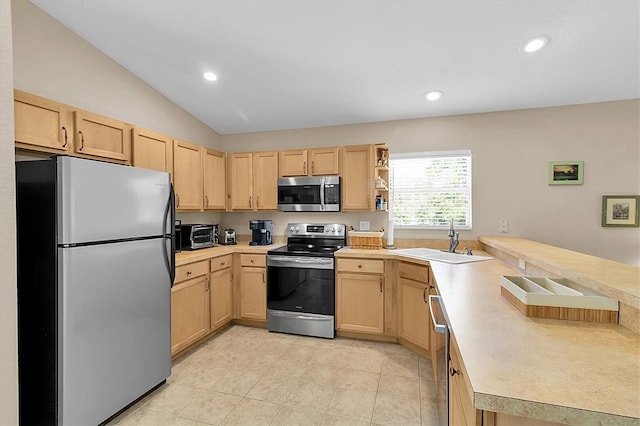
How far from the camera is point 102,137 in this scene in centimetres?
235

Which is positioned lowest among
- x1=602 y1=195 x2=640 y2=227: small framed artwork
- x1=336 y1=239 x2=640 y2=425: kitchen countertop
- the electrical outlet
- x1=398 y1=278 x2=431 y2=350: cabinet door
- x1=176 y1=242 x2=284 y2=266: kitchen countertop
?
x1=398 y1=278 x2=431 y2=350: cabinet door

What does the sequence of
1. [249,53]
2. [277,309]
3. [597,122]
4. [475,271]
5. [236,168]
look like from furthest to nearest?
[236,168], [277,309], [597,122], [249,53], [475,271]

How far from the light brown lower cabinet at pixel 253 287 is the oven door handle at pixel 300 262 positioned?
0.16m

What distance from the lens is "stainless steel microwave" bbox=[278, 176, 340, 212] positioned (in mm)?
3330

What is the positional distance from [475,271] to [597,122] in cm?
223

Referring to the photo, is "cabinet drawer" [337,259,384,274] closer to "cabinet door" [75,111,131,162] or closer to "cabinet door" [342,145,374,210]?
"cabinet door" [342,145,374,210]

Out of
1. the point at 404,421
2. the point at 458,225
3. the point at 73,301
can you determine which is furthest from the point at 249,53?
the point at 404,421

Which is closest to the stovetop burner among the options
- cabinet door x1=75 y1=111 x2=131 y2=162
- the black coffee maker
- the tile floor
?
the black coffee maker

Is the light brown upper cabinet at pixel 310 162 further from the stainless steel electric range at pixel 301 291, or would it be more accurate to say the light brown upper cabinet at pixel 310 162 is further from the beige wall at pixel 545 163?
the stainless steel electric range at pixel 301 291

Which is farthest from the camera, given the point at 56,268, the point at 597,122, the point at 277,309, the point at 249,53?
the point at 277,309

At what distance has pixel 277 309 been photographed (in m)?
3.21

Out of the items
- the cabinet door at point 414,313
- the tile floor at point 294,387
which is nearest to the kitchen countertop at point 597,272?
the cabinet door at point 414,313

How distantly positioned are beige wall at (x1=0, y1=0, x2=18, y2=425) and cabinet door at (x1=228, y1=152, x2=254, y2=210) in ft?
9.12

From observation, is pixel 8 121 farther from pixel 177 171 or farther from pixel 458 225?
pixel 458 225
